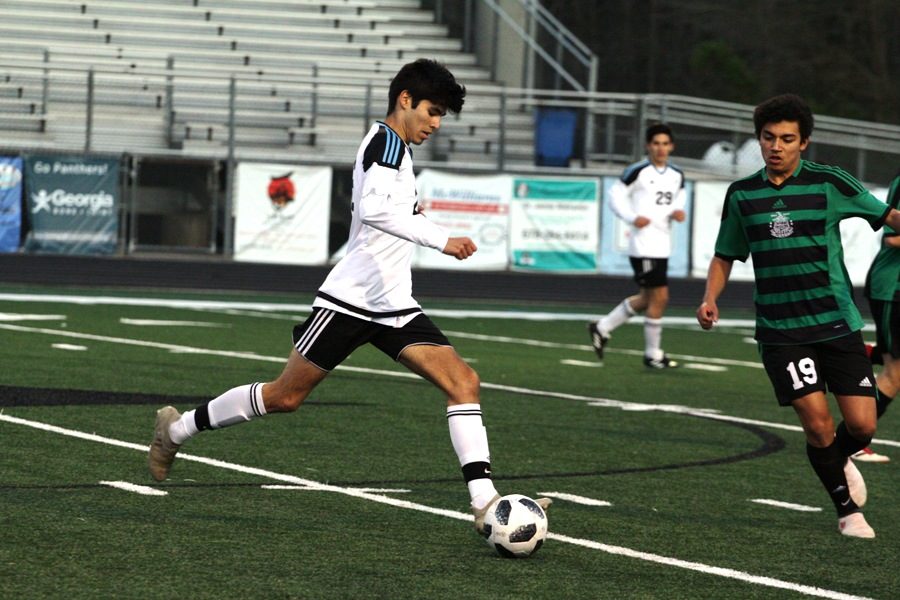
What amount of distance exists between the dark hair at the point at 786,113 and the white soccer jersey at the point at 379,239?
154 cm

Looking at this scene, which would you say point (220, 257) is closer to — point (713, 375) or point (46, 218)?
point (46, 218)

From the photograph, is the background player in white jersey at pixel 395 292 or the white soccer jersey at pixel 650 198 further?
the white soccer jersey at pixel 650 198

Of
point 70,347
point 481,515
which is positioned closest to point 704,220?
point 70,347

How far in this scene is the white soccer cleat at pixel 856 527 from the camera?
7.41m

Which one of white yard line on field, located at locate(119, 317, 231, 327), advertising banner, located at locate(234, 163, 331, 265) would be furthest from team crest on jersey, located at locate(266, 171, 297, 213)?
white yard line on field, located at locate(119, 317, 231, 327)

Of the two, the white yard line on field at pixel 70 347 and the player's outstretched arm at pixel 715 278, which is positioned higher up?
the player's outstretched arm at pixel 715 278

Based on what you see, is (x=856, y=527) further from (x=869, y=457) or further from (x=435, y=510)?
(x=869, y=457)

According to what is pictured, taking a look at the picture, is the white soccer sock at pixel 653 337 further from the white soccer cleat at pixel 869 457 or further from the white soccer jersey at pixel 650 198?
the white soccer cleat at pixel 869 457

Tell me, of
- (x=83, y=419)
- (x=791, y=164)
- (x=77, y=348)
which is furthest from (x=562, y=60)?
(x=791, y=164)

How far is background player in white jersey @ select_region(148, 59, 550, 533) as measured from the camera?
6641mm

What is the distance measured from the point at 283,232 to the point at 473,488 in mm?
17815

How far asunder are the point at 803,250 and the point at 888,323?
2.22m

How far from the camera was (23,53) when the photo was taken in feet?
94.8

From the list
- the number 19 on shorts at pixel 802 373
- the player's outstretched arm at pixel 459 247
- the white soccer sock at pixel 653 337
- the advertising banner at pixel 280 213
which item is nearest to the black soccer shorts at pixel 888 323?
the number 19 on shorts at pixel 802 373
